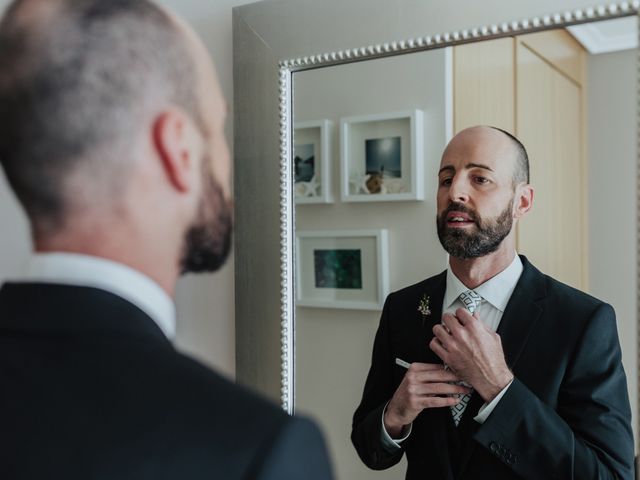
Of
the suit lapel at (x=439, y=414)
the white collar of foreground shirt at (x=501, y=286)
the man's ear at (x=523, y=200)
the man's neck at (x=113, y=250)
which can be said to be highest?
the man's ear at (x=523, y=200)

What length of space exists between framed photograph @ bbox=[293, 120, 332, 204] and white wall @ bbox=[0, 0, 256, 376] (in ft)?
0.53

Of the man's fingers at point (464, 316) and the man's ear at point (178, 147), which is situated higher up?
the man's ear at point (178, 147)

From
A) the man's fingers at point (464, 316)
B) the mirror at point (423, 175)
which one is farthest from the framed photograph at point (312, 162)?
the man's fingers at point (464, 316)

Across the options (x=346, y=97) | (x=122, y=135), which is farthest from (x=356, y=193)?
(x=122, y=135)

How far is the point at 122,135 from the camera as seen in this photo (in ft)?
1.59

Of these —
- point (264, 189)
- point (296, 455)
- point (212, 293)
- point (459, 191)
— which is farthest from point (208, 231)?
point (212, 293)

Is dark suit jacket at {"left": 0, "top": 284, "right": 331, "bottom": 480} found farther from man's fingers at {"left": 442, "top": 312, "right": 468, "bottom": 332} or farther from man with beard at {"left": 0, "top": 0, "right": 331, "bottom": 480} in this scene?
man's fingers at {"left": 442, "top": 312, "right": 468, "bottom": 332}

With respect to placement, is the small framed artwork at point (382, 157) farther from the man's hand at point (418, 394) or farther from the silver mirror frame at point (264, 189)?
the man's hand at point (418, 394)

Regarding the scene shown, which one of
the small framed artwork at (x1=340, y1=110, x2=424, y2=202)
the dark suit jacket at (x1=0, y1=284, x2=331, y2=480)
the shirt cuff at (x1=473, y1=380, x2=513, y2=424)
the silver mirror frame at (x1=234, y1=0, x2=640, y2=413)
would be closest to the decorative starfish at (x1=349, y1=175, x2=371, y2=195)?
the small framed artwork at (x1=340, y1=110, x2=424, y2=202)

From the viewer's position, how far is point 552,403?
0.81 metres

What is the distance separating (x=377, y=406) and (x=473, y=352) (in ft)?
0.57

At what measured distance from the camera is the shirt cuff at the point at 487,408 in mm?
827

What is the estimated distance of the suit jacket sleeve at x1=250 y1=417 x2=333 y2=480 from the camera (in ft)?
1.40

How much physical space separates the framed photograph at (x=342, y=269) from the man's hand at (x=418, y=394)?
117 mm
